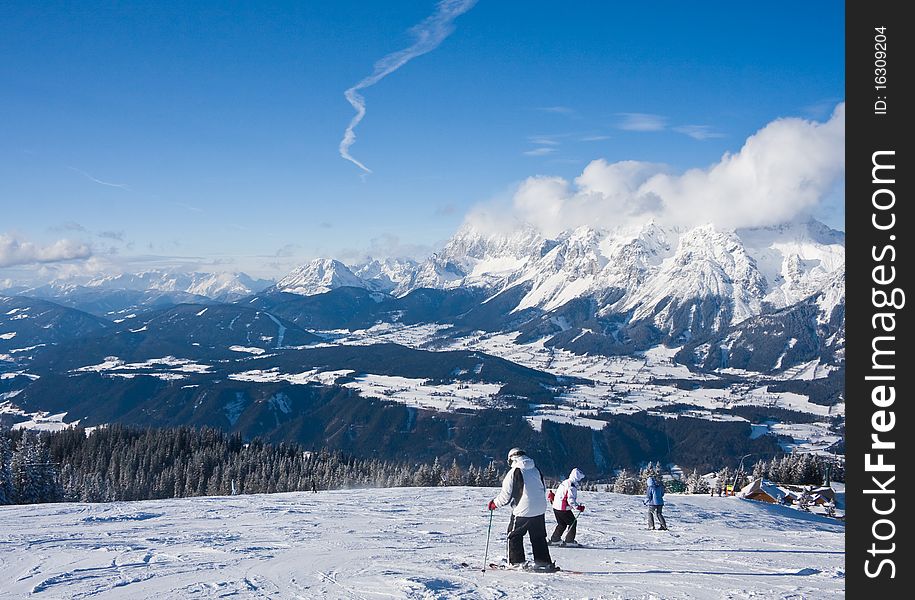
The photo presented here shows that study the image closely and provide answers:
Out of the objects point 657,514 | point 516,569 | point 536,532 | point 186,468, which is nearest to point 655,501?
point 657,514

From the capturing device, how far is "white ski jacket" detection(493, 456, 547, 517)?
12008mm

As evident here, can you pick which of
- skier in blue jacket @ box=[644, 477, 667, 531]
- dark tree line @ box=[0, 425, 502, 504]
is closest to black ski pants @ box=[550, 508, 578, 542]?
skier in blue jacket @ box=[644, 477, 667, 531]

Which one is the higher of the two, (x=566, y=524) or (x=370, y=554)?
(x=566, y=524)

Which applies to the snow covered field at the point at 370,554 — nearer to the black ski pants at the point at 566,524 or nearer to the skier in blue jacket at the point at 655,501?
the skier in blue jacket at the point at 655,501

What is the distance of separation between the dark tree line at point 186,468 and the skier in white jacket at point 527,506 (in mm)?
46573

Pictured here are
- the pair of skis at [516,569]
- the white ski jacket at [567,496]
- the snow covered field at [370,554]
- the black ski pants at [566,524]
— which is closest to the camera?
the snow covered field at [370,554]

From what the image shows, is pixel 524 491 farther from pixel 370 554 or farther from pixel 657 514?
pixel 657 514

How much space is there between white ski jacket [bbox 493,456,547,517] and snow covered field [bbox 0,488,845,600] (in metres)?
1.16

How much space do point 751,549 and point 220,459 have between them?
247 feet

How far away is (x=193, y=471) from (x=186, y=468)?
1.24 meters

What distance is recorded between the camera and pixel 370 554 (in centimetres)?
1430

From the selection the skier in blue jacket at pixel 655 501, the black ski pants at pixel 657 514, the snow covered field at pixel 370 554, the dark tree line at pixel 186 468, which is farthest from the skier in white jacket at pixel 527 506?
the dark tree line at pixel 186 468

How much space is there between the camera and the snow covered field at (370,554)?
10797 mm
